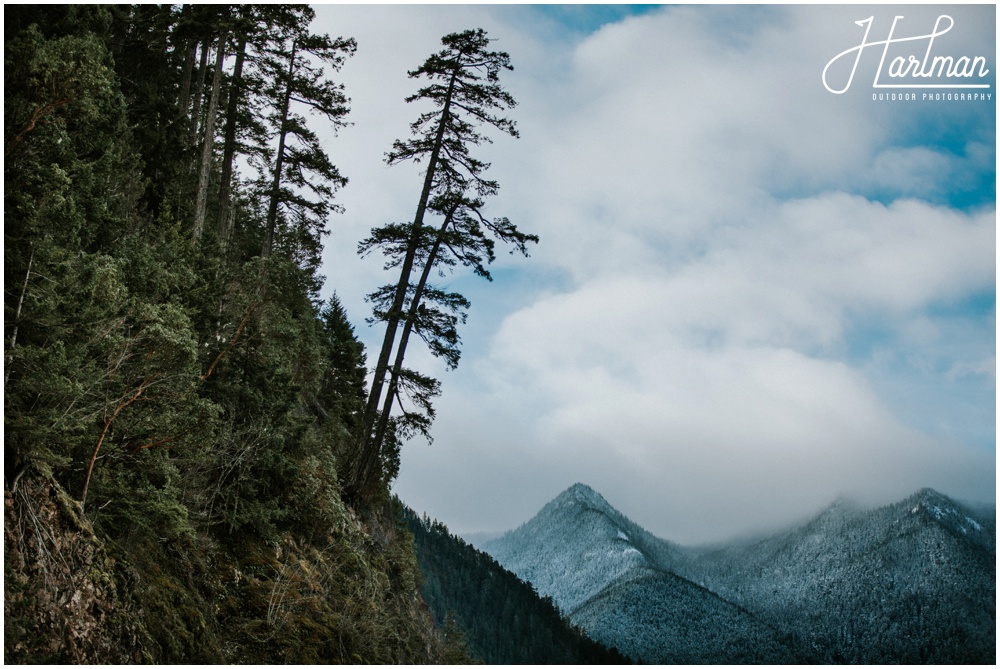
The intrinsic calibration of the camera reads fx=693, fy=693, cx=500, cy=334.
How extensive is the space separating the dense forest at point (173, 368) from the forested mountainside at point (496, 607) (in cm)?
8868

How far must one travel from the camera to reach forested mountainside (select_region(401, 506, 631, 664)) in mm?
105688

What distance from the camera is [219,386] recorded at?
38.3 feet

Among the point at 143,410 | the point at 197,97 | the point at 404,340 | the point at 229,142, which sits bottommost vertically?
the point at 143,410

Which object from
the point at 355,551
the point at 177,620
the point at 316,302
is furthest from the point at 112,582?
the point at 316,302

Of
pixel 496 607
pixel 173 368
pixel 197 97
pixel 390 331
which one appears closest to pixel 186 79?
pixel 197 97

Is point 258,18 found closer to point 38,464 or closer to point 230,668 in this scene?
point 38,464

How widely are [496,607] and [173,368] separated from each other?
116389 mm

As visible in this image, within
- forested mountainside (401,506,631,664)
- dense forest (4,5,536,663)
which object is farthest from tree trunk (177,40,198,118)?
forested mountainside (401,506,631,664)

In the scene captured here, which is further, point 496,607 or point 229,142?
point 496,607

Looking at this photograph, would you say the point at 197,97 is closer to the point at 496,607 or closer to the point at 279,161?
the point at 279,161

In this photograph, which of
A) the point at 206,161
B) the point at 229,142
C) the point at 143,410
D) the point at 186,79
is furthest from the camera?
the point at 229,142

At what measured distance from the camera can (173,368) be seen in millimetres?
8773

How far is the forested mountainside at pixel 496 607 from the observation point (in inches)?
4161

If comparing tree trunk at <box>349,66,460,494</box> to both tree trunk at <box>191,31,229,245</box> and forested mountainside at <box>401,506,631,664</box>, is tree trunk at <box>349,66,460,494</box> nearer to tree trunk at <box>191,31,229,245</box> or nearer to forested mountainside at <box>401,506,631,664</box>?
tree trunk at <box>191,31,229,245</box>
